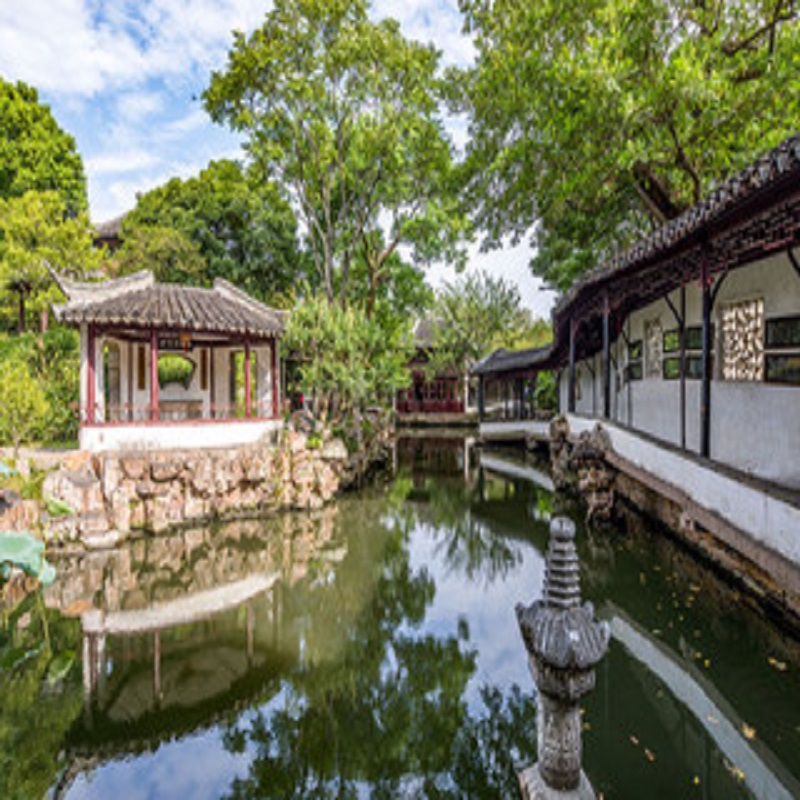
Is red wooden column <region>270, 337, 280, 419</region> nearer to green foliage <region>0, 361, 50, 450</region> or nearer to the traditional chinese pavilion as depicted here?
the traditional chinese pavilion

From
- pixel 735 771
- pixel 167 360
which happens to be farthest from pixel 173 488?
pixel 735 771

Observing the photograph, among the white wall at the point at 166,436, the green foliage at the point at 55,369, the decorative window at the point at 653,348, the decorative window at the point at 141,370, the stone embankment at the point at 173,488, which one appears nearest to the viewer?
the stone embankment at the point at 173,488

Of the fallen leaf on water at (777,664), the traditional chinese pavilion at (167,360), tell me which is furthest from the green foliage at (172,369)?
the fallen leaf on water at (777,664)

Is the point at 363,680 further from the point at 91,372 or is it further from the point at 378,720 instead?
the point at 91,372

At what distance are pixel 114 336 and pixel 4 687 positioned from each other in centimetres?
915

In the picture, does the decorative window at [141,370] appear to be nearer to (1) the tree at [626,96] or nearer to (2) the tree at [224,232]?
(2) the tree at [224,232]

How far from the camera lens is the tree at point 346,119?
44.1 feet

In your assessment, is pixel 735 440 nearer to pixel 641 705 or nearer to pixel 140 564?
pixel 641 705

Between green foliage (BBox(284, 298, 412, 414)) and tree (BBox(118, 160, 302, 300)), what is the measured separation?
864 centimetres

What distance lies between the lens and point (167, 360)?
15.4 meters

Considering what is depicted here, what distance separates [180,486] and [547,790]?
8.35 meters

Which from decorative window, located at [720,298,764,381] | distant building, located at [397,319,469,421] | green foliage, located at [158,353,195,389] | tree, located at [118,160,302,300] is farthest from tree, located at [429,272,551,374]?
decorative window, located at [720,298,764,381]

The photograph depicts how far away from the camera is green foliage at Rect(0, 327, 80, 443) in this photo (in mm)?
12945

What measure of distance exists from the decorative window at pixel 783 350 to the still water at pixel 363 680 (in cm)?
253
